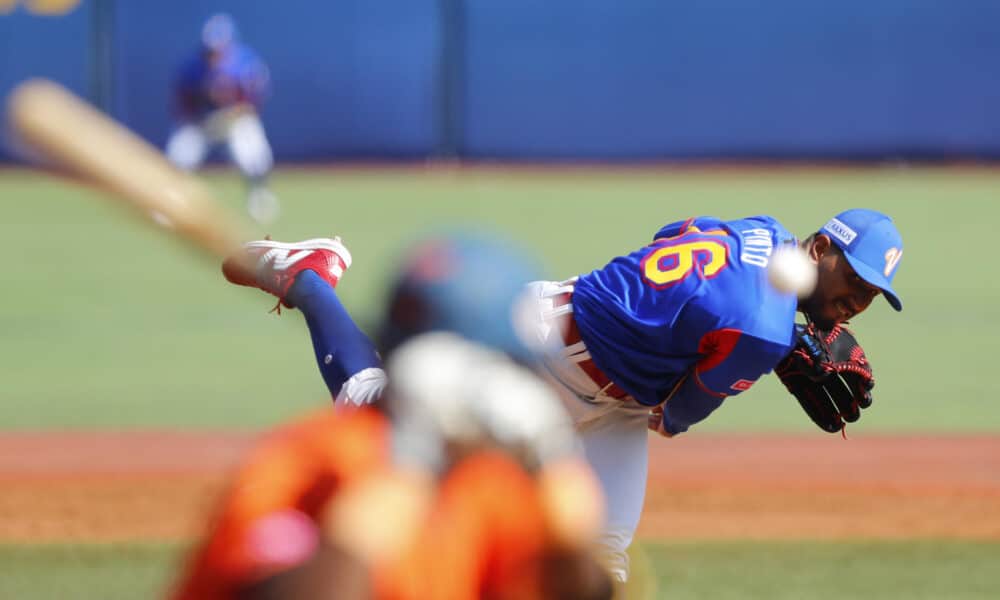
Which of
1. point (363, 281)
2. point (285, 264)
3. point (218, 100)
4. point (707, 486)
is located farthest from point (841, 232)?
point (218, 100)

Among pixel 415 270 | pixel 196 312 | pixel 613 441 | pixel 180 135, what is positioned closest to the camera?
pixel 415 270

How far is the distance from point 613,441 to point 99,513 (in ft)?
11.2

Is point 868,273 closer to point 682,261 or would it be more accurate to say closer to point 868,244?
point 868,244

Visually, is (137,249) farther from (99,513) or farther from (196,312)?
(99,513)

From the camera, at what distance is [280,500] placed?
2090 millimetres

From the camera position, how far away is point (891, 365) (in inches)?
415

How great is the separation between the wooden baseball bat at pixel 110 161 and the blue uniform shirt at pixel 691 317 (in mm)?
1589

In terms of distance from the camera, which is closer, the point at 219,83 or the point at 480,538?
the point at 480,538

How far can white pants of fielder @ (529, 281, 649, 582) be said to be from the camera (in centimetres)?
440

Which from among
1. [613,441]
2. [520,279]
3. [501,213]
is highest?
[520,279]

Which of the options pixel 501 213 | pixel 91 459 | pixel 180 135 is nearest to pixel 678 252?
pixel 91 459

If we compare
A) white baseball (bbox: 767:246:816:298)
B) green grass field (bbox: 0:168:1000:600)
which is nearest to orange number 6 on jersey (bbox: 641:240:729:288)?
white baseball (bbox: 767:246:816:298)

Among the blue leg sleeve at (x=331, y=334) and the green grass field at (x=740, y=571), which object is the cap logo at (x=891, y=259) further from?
the green grass field at (x=740, y=571)

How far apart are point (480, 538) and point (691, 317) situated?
2.21 m
